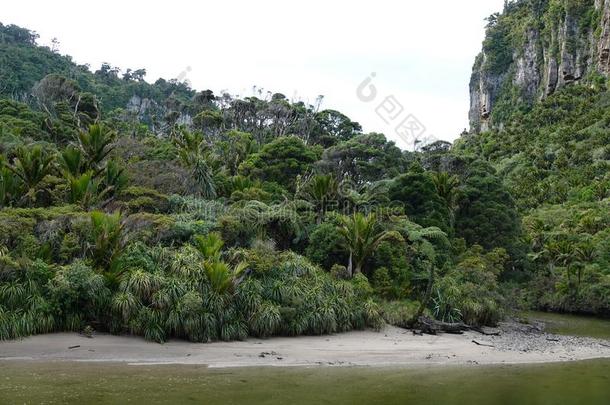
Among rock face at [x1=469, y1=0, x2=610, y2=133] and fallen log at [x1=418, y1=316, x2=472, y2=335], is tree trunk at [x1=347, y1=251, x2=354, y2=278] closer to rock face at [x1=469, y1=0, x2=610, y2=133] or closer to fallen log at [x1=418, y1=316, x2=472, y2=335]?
fallen log at [x1=418, y1=316, x2=472, y2=335]

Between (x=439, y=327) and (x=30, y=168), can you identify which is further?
(x=30, y=168)

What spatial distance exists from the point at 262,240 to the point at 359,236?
415cm

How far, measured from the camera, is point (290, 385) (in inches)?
499

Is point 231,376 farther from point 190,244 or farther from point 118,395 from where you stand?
point 190,244

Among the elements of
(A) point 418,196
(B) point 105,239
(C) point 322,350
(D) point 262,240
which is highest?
(A) point 418,196

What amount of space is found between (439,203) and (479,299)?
364 inches

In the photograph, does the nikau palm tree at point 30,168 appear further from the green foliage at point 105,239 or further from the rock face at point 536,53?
the rock face at point 536,53

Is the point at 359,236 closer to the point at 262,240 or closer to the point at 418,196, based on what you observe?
the point at 262,240

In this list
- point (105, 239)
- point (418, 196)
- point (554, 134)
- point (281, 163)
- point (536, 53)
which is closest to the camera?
point (105, 239)

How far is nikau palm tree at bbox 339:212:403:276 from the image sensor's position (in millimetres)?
23500

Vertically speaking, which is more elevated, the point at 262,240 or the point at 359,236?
the point at 359,236

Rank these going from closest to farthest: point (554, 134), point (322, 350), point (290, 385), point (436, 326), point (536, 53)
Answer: point (290, 385), point (322, 350), point (436, 326), point (554, 134), point (536, 53)

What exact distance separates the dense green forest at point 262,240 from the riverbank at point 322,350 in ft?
1.95

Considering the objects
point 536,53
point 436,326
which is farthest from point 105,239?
point 536,53
